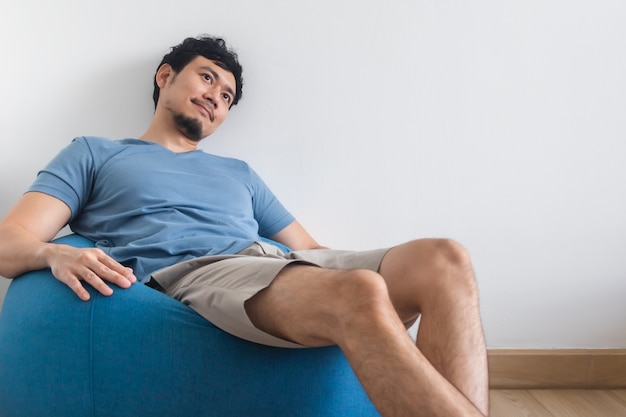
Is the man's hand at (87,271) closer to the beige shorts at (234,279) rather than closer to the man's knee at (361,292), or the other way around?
the beige shorts at (234,279)

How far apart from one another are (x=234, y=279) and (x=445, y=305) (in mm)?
465

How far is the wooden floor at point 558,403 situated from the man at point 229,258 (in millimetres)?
757

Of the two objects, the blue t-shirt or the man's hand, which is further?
the blue t-shirt

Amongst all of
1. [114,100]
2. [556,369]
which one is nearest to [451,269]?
[556,369]

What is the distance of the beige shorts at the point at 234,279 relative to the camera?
4.09 ft

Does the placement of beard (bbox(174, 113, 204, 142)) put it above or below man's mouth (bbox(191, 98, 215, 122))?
below

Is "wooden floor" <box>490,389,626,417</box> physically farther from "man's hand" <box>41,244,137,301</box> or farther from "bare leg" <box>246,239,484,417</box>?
"man's hand" <box>41,244,137,301</box>

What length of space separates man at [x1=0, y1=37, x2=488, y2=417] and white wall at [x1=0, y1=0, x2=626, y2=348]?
5.9 inches

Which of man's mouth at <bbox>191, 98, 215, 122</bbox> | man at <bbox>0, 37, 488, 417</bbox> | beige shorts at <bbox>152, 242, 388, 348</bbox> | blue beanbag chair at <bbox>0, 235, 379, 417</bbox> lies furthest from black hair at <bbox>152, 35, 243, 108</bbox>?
blue beanbag chair at <bbox>0, 235, 379, 417</bbox>

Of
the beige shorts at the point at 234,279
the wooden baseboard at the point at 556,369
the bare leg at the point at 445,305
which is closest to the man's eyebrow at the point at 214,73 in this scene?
the beige shorts at the point at 234,279

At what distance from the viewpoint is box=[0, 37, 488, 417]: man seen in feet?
3.47

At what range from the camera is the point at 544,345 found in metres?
2.22

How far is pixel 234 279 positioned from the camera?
4.36ft

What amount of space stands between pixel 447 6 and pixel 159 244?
1.34 metres
